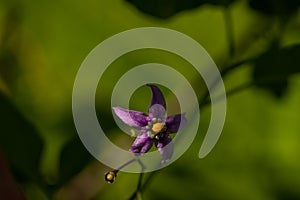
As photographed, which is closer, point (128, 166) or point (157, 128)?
point (157, 128)

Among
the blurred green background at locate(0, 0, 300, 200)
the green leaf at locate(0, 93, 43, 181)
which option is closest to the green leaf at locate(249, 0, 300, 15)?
the blurred green background at locate(0, 0, 300, 200)

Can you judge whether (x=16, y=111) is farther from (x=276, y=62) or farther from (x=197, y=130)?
(x=276, y=62)

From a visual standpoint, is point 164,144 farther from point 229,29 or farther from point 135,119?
point 229,29

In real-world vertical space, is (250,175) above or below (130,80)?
below

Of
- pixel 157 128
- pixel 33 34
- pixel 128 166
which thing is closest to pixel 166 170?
pixel 128 166

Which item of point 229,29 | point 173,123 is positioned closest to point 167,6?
point 229,29
